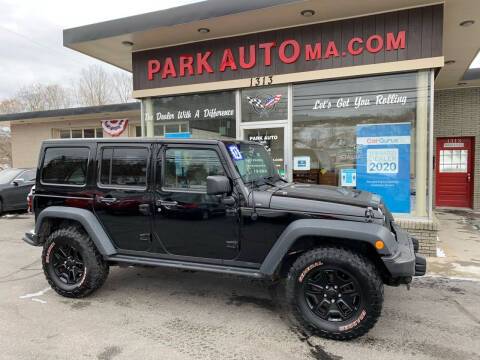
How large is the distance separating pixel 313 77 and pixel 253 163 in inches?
138

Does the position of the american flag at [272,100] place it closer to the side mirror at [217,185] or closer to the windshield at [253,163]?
the windshield at [253,163]

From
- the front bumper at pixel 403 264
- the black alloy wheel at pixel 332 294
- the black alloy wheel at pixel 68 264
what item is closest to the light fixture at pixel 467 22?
the front bumper at pixel 403 264

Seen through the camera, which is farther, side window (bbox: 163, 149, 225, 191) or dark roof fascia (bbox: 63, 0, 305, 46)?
dark roof fascia (bbox: 63, 0, 305, 46)

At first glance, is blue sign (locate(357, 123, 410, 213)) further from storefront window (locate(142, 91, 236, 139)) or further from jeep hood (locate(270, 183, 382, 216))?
jeep hood (locate(270, 183, 382, 216))

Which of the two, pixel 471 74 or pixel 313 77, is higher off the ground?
pixel 471 74

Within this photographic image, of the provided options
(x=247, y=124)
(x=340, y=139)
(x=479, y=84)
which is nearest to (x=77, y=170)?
(x=247, y=124)

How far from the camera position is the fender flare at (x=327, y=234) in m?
2.99

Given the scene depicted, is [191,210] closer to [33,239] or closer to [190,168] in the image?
[190,168]

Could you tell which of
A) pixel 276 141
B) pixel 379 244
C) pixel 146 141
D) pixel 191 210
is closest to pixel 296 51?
pixel 276 141

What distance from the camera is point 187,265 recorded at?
12.0 feet

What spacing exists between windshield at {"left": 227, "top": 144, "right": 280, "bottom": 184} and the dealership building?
291 centimetres

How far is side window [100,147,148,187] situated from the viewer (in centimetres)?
388

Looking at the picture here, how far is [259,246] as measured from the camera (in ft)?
11.2

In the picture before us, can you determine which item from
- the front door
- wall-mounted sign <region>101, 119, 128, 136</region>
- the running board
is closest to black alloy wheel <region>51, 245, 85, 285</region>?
the running board
